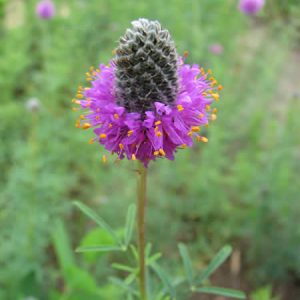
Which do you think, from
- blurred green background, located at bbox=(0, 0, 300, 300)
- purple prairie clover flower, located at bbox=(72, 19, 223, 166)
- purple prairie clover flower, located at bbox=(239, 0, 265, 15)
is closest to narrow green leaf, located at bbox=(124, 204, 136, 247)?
purple prairie clover flower, located at bbox=(72, 19, 223, 166)

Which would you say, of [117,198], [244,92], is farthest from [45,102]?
[244,92]

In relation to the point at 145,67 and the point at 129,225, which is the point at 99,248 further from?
the point at 145,67

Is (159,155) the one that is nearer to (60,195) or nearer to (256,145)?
(60,195)

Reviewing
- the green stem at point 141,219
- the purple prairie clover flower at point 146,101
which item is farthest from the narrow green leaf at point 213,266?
the purple prairie clover flower at point 146,101

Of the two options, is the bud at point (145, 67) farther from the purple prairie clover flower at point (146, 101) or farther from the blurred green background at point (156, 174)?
the blurred green background at point (156, 174)

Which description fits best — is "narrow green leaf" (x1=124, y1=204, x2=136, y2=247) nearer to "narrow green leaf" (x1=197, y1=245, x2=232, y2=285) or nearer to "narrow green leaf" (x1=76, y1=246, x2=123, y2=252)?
"narrow green leaf" (x1=76, y1=246, x2=123, y2=252)

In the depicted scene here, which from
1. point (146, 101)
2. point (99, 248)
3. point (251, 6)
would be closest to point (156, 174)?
point (251, 6)

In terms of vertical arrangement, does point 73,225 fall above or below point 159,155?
below
